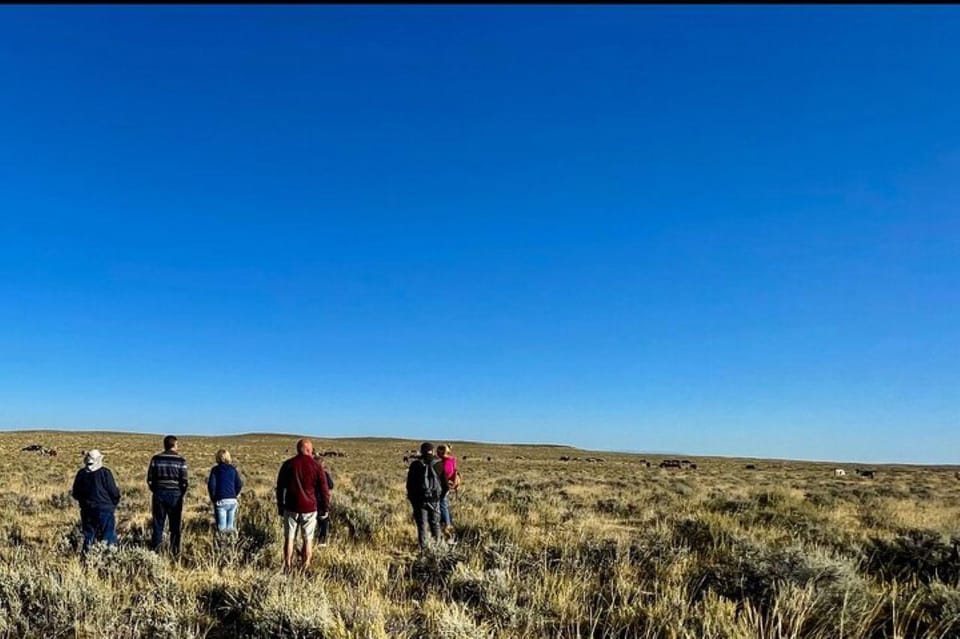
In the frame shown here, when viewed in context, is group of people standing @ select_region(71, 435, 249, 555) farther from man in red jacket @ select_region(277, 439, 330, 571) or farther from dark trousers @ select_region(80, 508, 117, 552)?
man in red jacket @ select_region(277, 439, 330, 571)

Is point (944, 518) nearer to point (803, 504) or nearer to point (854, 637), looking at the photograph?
point (803, 504)

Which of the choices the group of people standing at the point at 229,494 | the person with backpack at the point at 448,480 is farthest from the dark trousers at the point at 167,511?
the person with backpack at the point at 448,480

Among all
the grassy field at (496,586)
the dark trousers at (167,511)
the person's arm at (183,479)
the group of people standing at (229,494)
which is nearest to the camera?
the grassy field at (496,586)

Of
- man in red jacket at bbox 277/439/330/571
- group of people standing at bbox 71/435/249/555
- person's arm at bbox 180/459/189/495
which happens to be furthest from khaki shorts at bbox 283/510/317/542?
person's arm at bbox 180/459/189/495

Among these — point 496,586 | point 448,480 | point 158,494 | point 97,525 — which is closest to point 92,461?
point 97,525

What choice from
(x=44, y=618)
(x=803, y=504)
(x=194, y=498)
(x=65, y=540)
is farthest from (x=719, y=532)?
(x=194, y=498)

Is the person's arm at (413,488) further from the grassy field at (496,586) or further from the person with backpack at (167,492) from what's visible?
the person with backpack at (167,492)

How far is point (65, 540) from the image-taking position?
31.1 feet

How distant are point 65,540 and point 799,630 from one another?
9172mm

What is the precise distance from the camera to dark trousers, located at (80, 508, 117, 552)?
8.97m

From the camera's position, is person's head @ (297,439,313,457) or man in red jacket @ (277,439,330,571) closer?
man in red jacket @ (277,439,330,571)

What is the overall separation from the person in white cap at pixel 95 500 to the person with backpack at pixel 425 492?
3949 mm

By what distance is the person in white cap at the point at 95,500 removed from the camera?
895cm

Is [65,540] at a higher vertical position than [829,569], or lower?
lower
